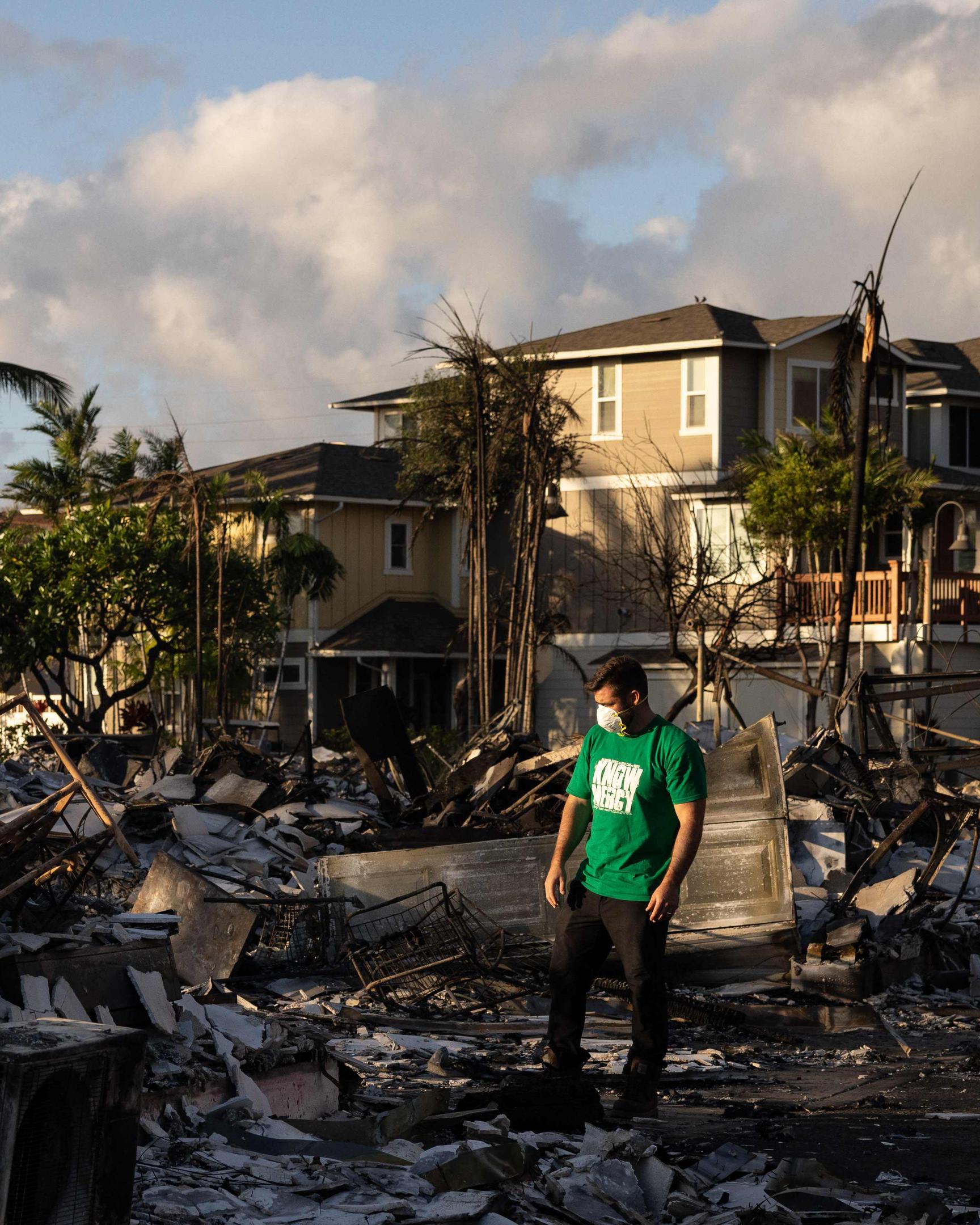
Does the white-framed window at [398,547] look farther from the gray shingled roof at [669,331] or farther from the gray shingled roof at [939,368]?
the gray shingled roof at [939,368]

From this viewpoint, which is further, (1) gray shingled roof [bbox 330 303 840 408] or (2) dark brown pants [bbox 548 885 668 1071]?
(1) gray shingled roof [bbox 330 303 840 408]

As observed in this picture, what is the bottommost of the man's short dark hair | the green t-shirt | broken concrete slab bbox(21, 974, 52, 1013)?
broken concrete slab bbox(21, 974, 52, 1013)

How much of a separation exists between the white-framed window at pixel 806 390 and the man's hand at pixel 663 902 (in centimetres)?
2677

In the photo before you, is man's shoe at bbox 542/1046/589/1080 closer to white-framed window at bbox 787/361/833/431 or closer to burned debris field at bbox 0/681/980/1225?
burned debris field at bbox 0/681/980/1225

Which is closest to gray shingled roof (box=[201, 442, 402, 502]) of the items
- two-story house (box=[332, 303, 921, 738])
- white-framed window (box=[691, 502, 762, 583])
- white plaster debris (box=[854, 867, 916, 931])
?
two-story house (box=[332, 303, 921, 738])

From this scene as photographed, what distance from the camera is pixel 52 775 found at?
1563cm

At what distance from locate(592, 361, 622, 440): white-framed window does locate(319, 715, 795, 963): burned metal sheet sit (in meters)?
23.3

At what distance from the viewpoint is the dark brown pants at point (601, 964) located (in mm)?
6289

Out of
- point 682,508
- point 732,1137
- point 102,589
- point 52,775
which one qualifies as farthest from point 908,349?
point 732,1137

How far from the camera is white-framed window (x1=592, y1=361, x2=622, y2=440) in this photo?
32.8 metres

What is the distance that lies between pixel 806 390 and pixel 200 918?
2573cm

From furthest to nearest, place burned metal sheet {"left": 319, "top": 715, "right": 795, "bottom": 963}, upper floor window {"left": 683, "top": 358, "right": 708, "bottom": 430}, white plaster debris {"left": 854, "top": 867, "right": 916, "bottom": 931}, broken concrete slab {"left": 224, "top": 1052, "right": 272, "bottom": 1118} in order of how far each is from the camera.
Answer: upper floor window {"left": 683, "top": 358, "right": 708, "bottom": 430} → white plaster debris {"left": 854, "top": 867, "right": 916, "bottom": 931} → burned metal sheet {"left": 319, "top": 715, "right": 795, "bottom": 963} → broken concrete slab {"left": 224, "top": 1052, "right": 272, "bottom": 1118}

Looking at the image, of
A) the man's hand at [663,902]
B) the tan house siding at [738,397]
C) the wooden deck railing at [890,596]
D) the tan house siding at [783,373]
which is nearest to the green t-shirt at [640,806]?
the man's hand at [663,902]

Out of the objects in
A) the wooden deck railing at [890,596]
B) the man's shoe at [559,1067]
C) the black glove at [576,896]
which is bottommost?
the man's shoe at [559,1067]
